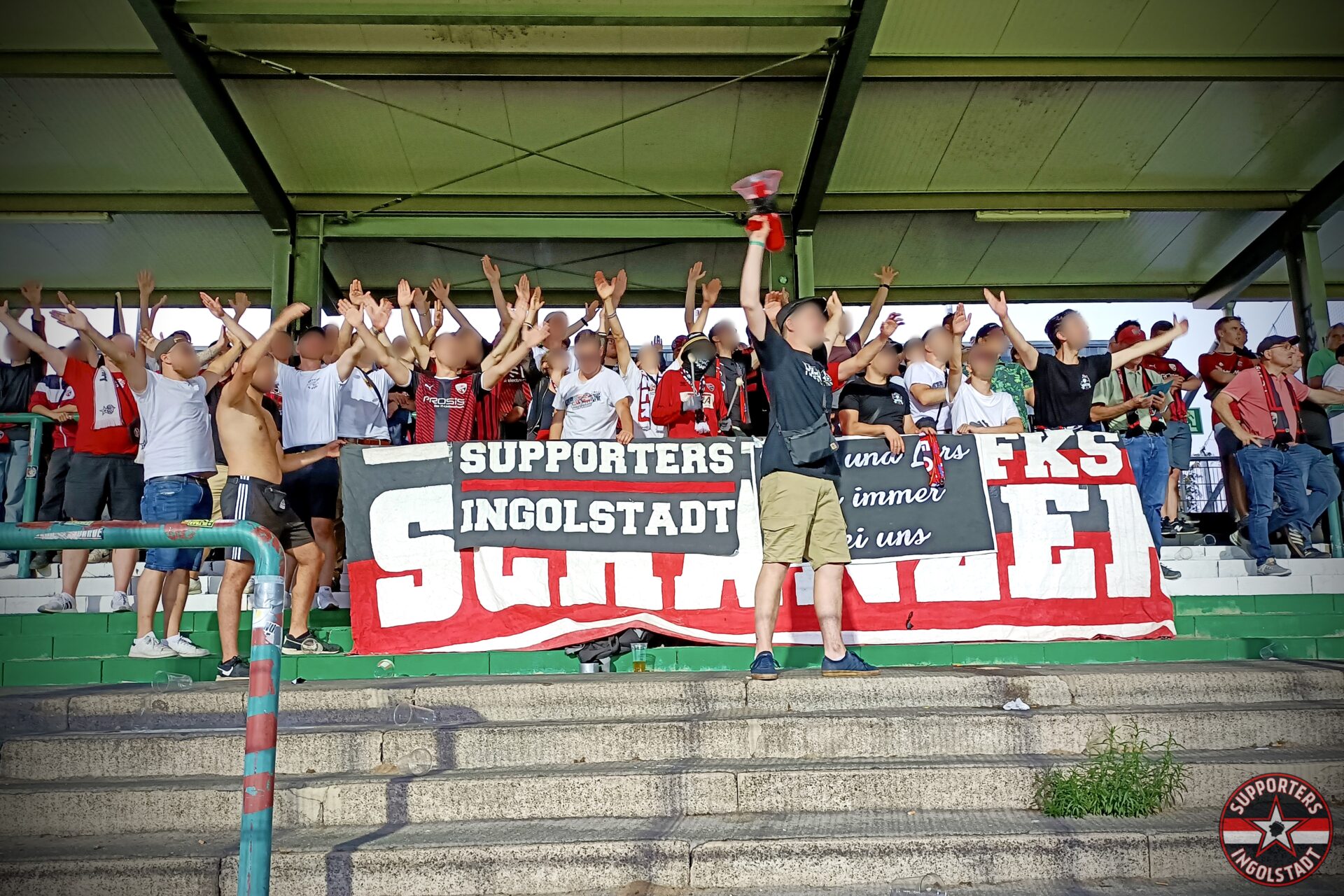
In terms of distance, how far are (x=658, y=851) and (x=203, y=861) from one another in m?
1.65

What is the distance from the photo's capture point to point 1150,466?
23.8ft

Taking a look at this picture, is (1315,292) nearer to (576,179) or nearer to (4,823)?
(576,179)

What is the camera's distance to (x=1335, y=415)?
8.99 metres

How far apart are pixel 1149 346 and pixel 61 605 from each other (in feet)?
25.8

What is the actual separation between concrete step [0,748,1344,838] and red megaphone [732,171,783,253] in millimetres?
2566

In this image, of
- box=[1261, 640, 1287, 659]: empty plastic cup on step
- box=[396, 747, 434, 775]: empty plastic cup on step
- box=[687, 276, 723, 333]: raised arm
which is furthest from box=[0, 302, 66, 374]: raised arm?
box=[1261, 640, 1287, 659]: empty plastic cup on step

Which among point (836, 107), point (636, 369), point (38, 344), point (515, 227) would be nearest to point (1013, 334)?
point (636, 369)

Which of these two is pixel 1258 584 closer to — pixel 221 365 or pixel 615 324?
pixel 615 324

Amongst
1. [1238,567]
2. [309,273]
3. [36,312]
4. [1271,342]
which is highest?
[309,273]

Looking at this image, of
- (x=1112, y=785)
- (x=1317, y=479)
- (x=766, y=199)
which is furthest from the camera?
(x=1317, y=479)

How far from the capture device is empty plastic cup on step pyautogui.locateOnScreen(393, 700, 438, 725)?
4781 millimetres

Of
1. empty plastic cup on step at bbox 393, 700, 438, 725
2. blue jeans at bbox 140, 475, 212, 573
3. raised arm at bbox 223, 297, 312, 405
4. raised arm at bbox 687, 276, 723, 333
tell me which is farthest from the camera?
raised arm at bbox 687, 276, 723, 333

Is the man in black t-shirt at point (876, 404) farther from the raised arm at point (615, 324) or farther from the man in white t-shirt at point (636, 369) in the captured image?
the raised arm at point (615, 324)

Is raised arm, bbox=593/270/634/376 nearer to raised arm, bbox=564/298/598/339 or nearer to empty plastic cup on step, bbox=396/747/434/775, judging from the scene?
raised arm, bbox=564/298/598/339
